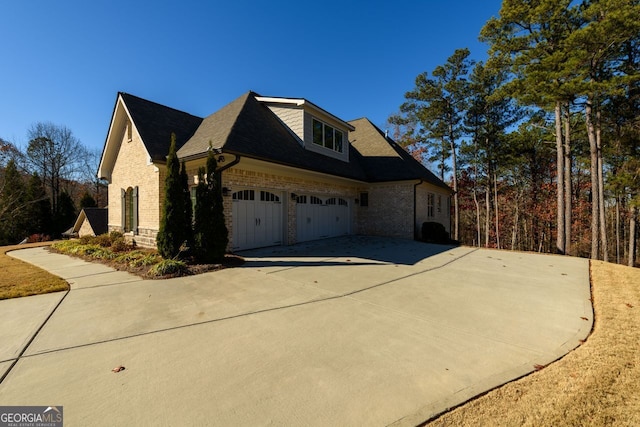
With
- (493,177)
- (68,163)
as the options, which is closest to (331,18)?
(493,177)

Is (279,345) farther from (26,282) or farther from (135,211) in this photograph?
(135,211)

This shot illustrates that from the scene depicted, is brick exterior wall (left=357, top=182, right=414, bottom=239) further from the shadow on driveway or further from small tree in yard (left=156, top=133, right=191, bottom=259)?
small tree in yard (left=156, top=133, right=191, bottom=259)

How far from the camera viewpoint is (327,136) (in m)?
14.1

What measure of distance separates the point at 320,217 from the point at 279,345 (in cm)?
1038

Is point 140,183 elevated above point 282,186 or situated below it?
above

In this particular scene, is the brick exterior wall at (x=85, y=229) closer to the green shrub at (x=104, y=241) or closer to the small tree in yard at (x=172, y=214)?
the green shrub at (x=104, y=241)

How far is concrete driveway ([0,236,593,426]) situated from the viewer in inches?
87.4

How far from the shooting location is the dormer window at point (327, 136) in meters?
13.4

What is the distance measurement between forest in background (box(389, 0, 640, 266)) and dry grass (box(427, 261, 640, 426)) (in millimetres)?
12852

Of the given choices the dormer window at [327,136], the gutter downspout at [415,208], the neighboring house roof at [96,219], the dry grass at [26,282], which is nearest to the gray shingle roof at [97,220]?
the neighboring house roof at [96,219]

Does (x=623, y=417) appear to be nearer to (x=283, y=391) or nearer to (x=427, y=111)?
(x=283, y=391)

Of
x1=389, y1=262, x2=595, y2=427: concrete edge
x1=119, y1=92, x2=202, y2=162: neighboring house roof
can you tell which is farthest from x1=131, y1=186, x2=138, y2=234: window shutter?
x1=389, y1=262, x2=595, y2=427: concrete edge

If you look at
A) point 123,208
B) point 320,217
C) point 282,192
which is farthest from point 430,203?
point 123,208

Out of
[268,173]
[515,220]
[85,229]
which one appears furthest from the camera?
[515,220]
